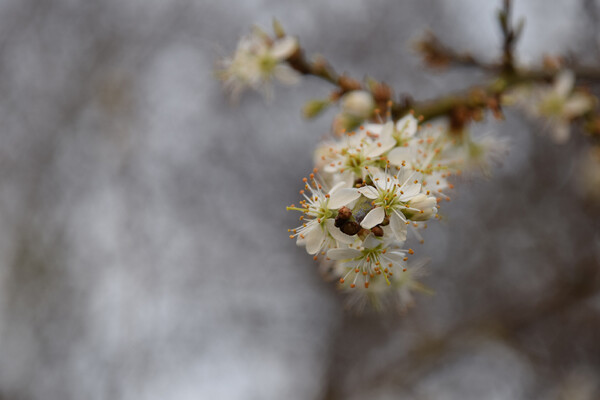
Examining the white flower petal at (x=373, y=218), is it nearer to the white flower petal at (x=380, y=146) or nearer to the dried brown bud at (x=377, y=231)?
the dried brown bud at (x=377, y=231)

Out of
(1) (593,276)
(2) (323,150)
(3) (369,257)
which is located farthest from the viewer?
(1) (593,276)

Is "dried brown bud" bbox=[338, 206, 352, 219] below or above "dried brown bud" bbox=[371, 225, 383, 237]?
above

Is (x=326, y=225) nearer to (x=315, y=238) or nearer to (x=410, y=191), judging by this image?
(x=315, y=238)

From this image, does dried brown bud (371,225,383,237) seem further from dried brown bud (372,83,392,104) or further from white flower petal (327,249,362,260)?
dried brown bud (372,83,392,104)

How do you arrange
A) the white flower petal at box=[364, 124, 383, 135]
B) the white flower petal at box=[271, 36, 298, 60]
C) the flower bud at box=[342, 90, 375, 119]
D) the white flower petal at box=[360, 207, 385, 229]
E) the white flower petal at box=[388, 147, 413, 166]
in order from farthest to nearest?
the white flower petal at box=[271, 36, 298, 60], the flower bud at box=[342, 90, 375, 119], the white flower petal at box=[364, 124, 383, 135], the white flower petal at box=[388, 147, 413, 166], the white flower petal at box=[360, 207, 385, 229]

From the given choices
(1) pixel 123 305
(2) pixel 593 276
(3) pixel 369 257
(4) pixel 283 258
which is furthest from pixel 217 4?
(3) pixel 369 257

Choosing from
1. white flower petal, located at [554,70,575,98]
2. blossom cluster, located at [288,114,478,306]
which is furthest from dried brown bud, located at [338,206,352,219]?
white flower petal, located at [554,70,575,98]

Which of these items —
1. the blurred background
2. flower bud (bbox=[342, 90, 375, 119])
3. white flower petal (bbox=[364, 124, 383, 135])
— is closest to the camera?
white flower petal (bbox=[364, 124, 383, 135])

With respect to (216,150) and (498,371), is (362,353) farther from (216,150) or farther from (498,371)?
(216,150)

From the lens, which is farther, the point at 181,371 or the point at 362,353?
the point at 362,353

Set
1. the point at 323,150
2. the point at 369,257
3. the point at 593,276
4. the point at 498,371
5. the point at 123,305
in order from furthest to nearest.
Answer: the point at 123,305 < the point at 498,371 < the point at 593,276 < the point at 323,150 < the point at 369,257
